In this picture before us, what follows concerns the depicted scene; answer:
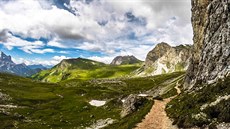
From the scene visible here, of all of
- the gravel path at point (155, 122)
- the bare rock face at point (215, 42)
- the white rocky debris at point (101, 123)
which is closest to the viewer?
the gravel path at point (155, 122)

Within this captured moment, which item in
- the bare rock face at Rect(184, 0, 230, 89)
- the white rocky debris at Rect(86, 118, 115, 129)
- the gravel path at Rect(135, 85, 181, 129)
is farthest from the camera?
the white rocky debris at Rect(86, 118, 115, 129)

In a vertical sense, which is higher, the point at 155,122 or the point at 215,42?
the point at 215,42

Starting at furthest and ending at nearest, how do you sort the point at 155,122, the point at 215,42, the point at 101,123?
the point at 101,123
the point at 215,42
the point at 155,122

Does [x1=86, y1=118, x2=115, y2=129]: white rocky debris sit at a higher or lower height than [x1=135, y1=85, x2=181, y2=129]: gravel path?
lower

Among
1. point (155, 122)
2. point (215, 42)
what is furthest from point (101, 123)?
point (215, 42)

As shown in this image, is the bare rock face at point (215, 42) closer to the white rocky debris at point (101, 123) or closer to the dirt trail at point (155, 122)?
the dirt trail at point (155, 122)

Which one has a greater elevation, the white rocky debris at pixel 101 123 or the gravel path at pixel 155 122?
the gravel path at pixel 155 122

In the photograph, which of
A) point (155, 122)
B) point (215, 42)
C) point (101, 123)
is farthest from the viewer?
point (101, 123)

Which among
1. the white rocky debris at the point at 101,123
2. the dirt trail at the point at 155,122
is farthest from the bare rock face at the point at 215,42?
the white rocky debris at the point at 101,123

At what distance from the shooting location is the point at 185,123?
37906 millimetres

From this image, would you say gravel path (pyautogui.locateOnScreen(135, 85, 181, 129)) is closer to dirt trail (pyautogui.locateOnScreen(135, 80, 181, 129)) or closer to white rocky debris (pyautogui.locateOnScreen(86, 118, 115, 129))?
dirt trail (pyautogui.locateOnScreen(135, 80, 181, 129))

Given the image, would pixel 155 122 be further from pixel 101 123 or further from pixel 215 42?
pixel 101 123

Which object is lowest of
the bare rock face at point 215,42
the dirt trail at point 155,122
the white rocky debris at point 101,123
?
the white rocky debris at point 101,123

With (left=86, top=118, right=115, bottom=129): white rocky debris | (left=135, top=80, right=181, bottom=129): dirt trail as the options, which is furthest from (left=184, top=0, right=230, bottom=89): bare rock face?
(left=86, top=118, right=115, bottom=129): white rocky debris
